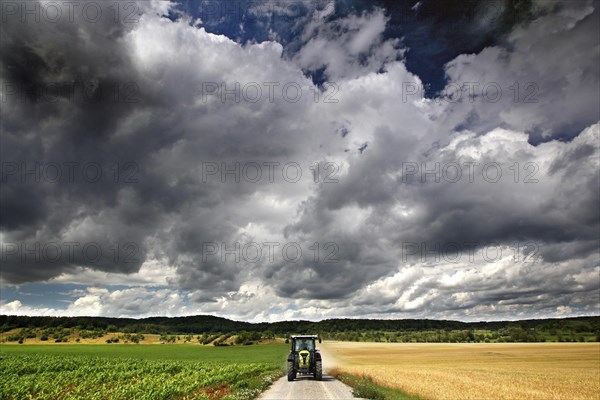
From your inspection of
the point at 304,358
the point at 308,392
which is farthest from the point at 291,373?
the point at 308,392

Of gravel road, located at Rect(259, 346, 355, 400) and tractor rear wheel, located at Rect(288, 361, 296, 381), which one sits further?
tractor rear wheel, located at Rect(288, 361, 296, 381)

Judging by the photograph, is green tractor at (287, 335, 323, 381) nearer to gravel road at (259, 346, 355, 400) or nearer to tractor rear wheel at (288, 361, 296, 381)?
tractor rear wheel at (288, 361, 296, 381)

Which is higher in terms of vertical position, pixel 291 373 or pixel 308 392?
pixel 308 392

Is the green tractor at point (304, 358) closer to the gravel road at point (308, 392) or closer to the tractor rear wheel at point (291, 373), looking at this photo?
the tractor rear wheel at point (291, 373)

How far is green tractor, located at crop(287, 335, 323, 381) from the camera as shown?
106ft

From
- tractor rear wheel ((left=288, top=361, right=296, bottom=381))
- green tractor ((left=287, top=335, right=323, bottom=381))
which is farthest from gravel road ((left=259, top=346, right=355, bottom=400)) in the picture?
tractor rear wheel ((left=288, top=361, right=296, bottom=381))

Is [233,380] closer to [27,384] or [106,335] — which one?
[27,384]

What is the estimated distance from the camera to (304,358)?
109 feet

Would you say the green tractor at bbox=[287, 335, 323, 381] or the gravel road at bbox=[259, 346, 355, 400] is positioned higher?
the green tractor at bbox=[287, 335, 323, 381]

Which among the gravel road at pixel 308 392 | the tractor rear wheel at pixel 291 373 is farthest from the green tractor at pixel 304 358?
the gravel road at pixel 308 392

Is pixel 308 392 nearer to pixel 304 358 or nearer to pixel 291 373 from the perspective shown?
pixel 291 373

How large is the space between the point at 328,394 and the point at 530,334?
6813 inches

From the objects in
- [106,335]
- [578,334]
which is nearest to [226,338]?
[106,335]

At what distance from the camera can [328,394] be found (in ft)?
78.5
